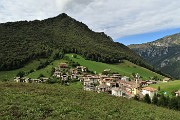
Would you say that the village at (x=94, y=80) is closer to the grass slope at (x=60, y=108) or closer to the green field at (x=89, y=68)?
the green field at (x=89, y=68)

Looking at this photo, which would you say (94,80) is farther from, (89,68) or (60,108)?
(60,108)

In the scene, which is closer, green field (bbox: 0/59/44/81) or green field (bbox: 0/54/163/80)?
green field (bbox: 0/59/44/81)

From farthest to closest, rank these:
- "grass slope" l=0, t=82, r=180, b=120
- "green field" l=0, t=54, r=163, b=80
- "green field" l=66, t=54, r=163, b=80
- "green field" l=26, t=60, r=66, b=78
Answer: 1. "green field" l=66, t=54, r=163, b=80
2. "green field" l=0, t=54, r=163, b=80
3. "green field" l=26, t=60, r=66, b=78
4. "grass slope" l=0, t=82, r=180, b=120

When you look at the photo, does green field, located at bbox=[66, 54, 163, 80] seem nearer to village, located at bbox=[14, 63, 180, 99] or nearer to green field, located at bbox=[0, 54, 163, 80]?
green field, located at bbox=[0, 54, 163, 80]

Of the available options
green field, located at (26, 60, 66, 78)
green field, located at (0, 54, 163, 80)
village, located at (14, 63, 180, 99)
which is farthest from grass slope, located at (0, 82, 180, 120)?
green field, located at (26, 60, 66, 78)

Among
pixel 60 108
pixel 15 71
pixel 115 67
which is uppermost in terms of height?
pixel 115 67

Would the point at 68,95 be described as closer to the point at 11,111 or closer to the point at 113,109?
the point at 113,109

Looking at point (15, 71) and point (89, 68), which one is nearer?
point (15, 71)

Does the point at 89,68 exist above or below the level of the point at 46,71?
above

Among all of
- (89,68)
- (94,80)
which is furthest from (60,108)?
(89,68)

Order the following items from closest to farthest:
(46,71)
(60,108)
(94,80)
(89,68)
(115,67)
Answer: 1. (60,108)
2. (94,80)
3. (46,71)
4. (89,68)
5. (115,67)

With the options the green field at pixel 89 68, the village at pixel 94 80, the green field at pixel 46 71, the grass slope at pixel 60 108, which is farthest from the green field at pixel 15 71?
the grass slope at pixel 60 108

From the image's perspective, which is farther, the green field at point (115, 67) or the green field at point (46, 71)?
the green field at point (115, 67)

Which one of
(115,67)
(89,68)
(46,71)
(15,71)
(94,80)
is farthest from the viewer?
(115,67)
